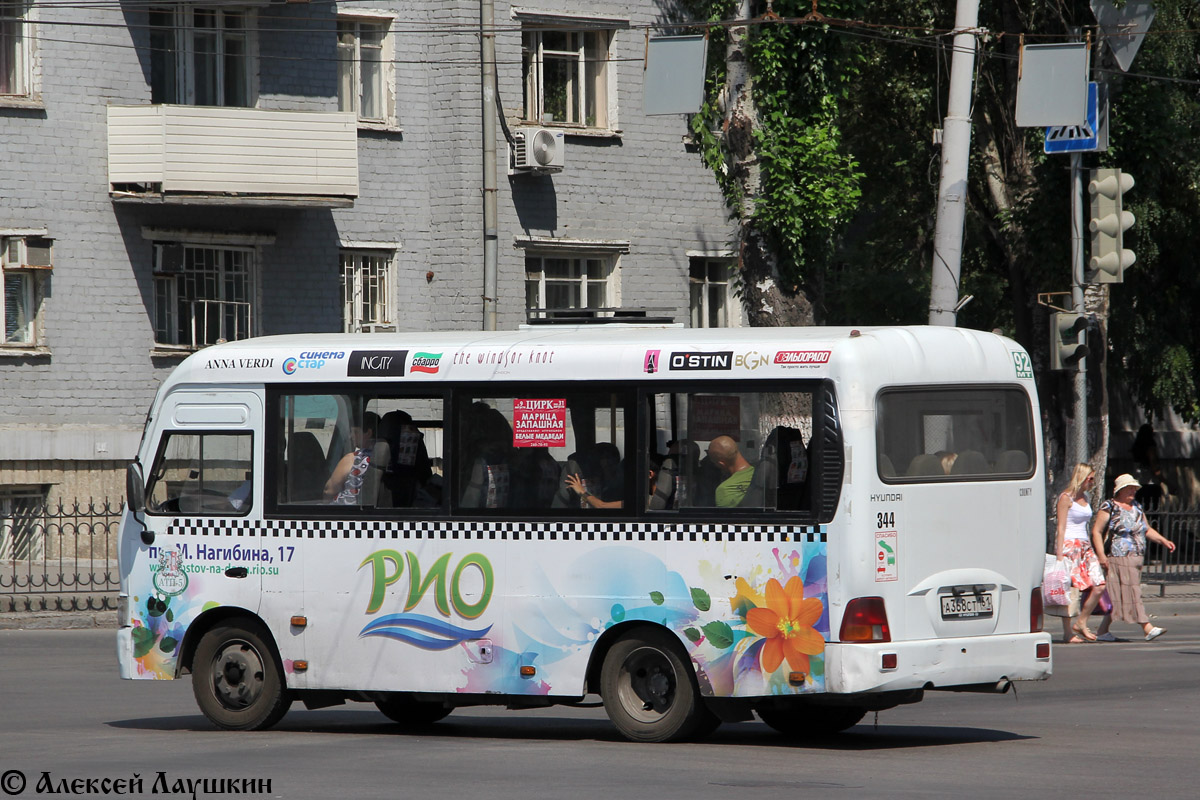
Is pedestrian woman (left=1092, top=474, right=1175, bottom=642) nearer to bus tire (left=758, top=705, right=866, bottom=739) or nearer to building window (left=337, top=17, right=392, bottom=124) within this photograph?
bus tire (left=758, top=705, right=866, bottom=739)

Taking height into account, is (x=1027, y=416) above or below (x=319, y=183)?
below

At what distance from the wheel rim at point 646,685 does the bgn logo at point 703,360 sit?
1601 mm

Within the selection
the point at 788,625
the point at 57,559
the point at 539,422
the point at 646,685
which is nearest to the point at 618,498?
the point at 539,422

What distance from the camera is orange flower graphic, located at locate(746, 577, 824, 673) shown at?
32.2ft

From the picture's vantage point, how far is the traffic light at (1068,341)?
57.1ft

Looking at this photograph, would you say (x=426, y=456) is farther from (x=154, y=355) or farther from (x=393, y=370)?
(x=154, y=355)

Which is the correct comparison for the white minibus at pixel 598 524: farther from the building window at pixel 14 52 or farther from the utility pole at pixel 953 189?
the building window at pixel 14 52

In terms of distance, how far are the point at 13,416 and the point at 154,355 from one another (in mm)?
2081

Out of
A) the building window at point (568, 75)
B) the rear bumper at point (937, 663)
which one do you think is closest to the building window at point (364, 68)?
the building window at point (568, 75)

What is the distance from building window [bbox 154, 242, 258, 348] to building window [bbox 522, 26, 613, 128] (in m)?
4.96

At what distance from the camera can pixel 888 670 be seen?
31.9 feet

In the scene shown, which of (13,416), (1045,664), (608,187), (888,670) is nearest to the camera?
(888,670)

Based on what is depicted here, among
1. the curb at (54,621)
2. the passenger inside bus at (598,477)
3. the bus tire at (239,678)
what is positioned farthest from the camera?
the curb at (54,621)

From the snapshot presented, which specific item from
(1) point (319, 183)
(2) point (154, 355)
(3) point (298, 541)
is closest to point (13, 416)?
(2) point (154, 355)
